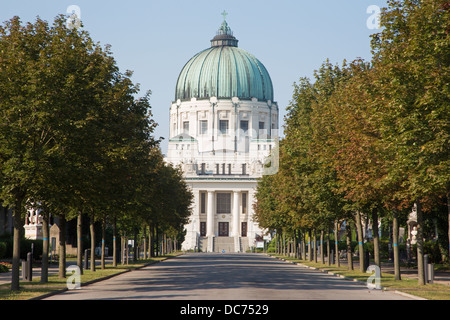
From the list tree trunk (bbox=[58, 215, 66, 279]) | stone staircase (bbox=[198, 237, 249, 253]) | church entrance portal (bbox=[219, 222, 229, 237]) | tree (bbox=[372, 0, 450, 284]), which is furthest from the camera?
church entrance portal (bbox=[219, 222, 229, 237])

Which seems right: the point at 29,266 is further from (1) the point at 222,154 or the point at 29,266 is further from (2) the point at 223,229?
(1) the point at 222,154

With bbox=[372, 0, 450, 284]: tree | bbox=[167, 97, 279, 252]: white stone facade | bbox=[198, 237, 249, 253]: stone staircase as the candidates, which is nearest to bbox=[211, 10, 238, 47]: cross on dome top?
bbox=[167, 97, 279, 252]: white stone facade

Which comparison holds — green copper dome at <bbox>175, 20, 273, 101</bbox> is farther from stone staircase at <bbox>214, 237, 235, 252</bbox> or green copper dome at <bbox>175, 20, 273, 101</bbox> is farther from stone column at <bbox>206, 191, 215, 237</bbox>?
stone staircase at <bbox>214, 237, 235, 252</bbox>

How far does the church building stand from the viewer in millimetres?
167125

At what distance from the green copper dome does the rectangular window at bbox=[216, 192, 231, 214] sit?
78.3ft

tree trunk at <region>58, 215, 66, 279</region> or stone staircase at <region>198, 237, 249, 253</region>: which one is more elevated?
tree trunk at <region>58, 215, 66, 279</region>

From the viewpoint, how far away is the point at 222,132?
178 meters

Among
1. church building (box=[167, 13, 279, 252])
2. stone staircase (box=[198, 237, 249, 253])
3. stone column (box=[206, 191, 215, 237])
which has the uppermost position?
church building (box=[167, 13, 279, 252])

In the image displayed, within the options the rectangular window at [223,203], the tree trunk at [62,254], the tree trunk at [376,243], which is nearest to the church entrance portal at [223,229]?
the rectangular window at [223,203]

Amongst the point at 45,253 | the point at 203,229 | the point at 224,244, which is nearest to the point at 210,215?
the point at 203,229

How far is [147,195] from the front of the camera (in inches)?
1950
